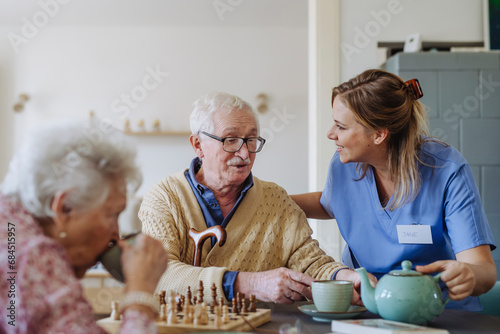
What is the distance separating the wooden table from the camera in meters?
1.17

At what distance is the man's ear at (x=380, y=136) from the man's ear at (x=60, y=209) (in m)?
1.24

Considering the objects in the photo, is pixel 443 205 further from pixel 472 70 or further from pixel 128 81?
pixel 128 81

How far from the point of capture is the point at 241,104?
180 cm

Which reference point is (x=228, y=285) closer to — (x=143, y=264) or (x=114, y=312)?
(x=114, y=312)

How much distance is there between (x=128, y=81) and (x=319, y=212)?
168 inches

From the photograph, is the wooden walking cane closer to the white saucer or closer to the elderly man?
the elderly man

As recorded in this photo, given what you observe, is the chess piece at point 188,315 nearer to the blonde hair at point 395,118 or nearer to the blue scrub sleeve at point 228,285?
the blue scrub sleeve at point 228,285

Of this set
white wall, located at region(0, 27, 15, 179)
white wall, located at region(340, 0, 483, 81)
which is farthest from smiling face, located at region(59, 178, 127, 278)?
white wall, located at region(0, 27, 15, 179)

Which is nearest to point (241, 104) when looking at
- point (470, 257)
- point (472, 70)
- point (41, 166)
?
point (470, 257)

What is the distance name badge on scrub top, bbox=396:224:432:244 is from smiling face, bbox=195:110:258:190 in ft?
1.80

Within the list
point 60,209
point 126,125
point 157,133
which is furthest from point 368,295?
point 126,125

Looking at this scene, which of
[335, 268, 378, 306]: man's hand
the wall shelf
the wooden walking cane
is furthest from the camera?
the wall shelf

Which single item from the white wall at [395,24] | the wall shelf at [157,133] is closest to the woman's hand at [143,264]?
the white wall at [395,24]

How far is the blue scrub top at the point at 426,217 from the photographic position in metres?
1.64
